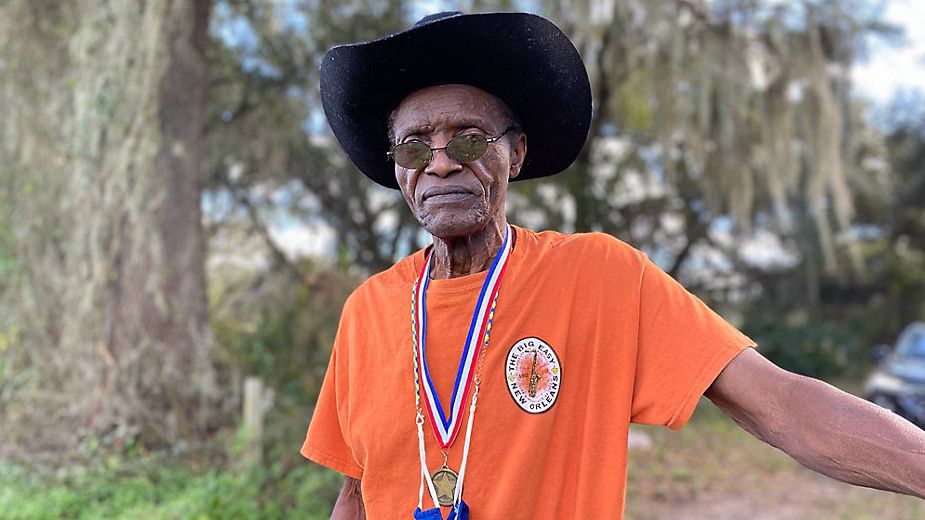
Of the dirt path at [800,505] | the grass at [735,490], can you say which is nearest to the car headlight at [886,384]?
the grass at [735,490]

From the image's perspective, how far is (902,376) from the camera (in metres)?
9.04

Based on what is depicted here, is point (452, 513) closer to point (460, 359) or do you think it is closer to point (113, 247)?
point (460, 359)

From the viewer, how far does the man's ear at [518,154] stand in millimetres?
1835

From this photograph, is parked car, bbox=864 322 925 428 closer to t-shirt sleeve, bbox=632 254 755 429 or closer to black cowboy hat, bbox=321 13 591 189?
black cowboy hat, bbox=321 13 591 189

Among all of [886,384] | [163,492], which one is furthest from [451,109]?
[886,384]

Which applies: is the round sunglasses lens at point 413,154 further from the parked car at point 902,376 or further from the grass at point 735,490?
the parked car at point 902,376

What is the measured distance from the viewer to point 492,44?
169 cm

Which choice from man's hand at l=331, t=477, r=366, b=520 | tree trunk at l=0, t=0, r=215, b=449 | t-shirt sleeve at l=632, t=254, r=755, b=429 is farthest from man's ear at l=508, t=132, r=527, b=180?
tree trunk at l=0, t=0, r=215, b=449

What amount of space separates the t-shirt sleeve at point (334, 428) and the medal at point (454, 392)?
24cm

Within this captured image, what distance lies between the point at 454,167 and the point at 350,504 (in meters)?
0.79

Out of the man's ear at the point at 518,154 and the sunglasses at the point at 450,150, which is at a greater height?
the man's ear at the point at 518,154

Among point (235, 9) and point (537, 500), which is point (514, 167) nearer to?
point (537, 500)

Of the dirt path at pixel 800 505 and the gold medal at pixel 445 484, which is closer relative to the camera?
the gold medal at pixel 445 484

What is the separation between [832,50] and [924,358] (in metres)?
3.65
